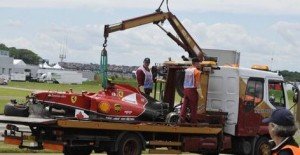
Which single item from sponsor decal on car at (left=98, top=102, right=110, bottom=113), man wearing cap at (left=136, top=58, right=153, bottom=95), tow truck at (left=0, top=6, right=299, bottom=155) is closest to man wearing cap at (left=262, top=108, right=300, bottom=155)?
tow truck at (left=0, top=6, right=299, bottom=155)

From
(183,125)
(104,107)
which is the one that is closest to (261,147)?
(183,125)

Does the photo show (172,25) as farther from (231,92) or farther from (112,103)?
A: (112,103)

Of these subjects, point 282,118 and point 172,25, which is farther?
point 172,25

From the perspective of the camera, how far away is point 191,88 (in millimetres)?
14039

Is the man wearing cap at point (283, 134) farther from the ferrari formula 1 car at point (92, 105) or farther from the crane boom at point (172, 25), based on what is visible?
the crane boom at point (172, 25)

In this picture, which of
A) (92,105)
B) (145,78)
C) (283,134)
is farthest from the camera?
(145,78)

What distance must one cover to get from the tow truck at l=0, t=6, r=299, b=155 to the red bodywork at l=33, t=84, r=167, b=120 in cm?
5

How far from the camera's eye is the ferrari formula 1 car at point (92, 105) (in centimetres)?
1254

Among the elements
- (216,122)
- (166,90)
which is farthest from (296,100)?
(166,90)

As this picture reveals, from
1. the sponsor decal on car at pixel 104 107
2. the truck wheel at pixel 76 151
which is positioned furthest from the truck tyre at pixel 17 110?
the sponsor decal on car at pixel 104 107

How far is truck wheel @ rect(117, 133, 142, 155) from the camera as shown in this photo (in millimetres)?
12789

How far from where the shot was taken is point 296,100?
15719 mm

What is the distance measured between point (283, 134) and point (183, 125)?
388 inches

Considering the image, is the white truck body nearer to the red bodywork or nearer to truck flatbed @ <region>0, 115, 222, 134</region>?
truck flatbed @ <region>0, 115, 222, 134</region>
